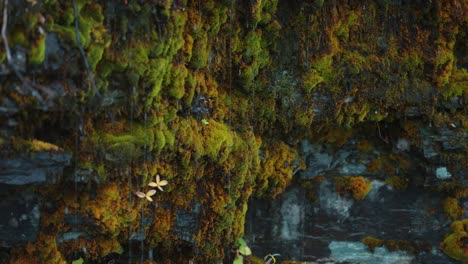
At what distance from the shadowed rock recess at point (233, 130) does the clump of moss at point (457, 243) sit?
0.07ft

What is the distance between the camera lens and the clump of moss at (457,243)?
8.44 meters

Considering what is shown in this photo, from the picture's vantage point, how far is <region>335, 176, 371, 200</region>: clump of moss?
8.55 meters

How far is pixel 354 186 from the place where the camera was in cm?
855

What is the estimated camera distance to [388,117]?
8328 millimetres

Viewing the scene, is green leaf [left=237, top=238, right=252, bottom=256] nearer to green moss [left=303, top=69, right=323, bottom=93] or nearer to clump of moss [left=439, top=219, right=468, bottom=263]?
green moss [left=303, top=69, right=323, bottom=93]

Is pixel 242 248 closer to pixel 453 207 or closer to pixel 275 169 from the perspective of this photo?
pixel 275 169

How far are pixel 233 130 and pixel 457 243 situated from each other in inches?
168

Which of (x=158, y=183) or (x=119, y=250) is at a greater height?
(x=158, y=183)

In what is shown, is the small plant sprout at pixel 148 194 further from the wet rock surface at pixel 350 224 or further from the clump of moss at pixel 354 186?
the clump of moss at pixel 354 186

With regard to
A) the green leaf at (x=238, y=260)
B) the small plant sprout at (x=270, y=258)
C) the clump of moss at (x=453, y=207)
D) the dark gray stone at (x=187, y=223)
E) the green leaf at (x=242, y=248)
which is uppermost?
the clump of moss at (x=453, y=207)

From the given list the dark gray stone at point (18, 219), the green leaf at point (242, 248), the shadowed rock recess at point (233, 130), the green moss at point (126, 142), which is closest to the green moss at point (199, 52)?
the shadowed rock recess at point (233, 130)

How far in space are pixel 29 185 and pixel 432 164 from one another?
5905mm

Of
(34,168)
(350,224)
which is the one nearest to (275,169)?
(350,224)

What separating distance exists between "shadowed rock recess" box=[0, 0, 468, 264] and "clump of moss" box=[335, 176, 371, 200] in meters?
0.04
